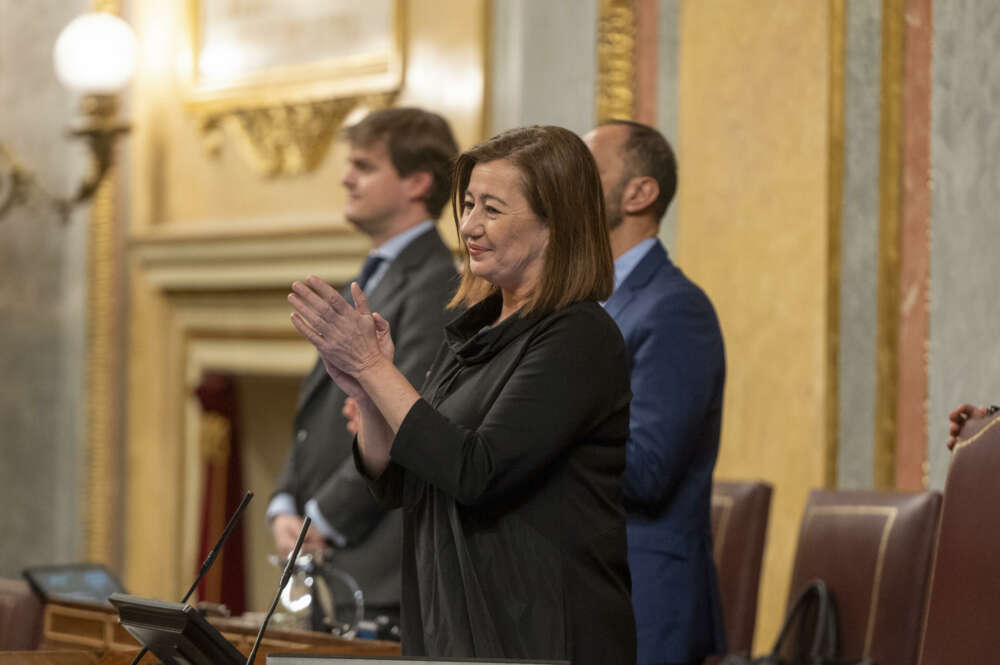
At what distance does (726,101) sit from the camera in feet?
12.9

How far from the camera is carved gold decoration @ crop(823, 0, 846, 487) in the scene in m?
3.64

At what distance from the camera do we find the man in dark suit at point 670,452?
99.2 inches

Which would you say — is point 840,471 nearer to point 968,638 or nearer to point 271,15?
point 968,638

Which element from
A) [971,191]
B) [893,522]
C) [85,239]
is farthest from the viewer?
[85,239]

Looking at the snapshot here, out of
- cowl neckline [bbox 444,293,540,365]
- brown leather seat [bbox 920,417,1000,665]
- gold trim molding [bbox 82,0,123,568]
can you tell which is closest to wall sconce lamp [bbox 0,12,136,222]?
gold trim molding [bbox 82,0,123,568]

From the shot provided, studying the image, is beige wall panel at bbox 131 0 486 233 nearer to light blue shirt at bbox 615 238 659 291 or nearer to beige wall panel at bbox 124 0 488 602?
beige wall panel at bbox 124 0 488 602

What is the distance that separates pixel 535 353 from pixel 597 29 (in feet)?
8.02

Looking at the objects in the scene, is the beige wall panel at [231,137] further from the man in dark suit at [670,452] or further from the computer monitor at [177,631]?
the computer monitor at [177,631]

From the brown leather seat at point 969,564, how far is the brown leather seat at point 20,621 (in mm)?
1600

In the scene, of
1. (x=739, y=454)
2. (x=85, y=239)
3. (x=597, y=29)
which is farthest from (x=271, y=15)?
(x=739, y=454)

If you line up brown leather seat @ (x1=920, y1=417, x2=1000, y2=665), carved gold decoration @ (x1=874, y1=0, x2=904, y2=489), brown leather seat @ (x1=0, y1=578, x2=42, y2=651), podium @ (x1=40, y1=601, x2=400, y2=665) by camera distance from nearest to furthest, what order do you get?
brown leather seat @ (x1=920, y1=417, x2=1000, y2=665), podium @ (x1=40, y1=601, x2=400, y2=665), brown leather seat @ (x1=0, y1=578, x2=42, y2=651), carved gold decoration @ (x1=874, y1=0, x2=904, y2=489)

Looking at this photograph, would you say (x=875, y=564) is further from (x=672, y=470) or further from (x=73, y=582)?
(x=73, y=582)

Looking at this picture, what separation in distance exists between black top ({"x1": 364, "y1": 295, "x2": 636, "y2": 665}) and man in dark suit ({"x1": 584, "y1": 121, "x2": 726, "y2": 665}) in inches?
22.6

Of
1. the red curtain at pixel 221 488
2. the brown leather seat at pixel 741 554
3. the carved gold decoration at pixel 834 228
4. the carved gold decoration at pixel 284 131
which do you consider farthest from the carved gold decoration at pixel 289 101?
the brown leather seat at pixel 741 554
